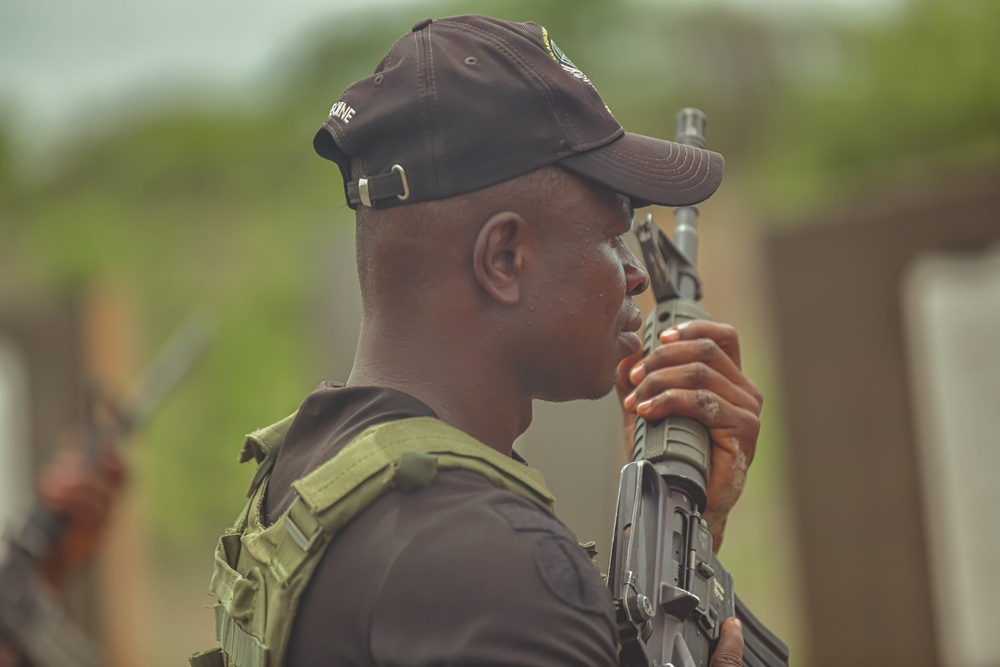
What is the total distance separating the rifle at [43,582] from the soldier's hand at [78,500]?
2.0 inches

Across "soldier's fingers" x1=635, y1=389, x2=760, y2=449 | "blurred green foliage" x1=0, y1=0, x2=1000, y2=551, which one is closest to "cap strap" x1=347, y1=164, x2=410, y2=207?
"soldier's fingers" x1=635, y1=389, x2=760, y2=449

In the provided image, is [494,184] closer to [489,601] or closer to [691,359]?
[489,601]

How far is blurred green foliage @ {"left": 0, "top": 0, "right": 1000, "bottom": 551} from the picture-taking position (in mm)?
11641

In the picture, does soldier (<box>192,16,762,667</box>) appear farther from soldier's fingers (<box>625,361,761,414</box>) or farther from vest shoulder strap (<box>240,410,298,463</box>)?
soldier's fingers (<box>625,361,761,414</box>)

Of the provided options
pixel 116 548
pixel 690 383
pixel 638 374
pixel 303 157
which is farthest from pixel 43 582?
pixel 303 157

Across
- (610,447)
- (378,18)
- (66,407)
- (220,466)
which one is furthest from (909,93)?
(378,18)

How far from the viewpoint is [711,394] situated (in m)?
2.46

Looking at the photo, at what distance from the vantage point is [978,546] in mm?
7094

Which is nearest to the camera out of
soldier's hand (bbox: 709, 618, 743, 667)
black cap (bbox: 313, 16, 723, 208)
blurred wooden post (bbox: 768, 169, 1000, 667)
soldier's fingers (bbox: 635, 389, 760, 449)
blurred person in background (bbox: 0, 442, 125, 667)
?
black cap (bbox: 313, 16, 723, 208)

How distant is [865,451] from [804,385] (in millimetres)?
502

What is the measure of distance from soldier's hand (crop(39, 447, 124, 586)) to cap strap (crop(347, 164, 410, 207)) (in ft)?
16.0

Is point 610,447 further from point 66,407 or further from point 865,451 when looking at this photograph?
point 66,407

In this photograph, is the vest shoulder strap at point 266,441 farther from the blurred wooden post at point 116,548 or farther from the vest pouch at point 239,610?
the blurred wooden post at point 116,548

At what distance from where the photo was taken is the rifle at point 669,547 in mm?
1983
